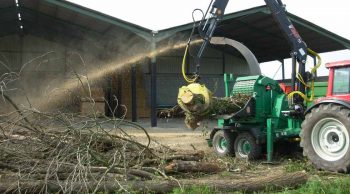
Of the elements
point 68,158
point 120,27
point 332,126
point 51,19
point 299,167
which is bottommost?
point 299,167

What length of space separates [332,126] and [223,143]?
11.2 ft

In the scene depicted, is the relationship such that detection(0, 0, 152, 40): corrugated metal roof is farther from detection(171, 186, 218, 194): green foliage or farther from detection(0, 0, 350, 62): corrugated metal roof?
detection(171, 186, 218, 194): green foliage

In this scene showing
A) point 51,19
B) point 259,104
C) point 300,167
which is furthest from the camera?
point 51,19

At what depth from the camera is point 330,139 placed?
8.44 metres

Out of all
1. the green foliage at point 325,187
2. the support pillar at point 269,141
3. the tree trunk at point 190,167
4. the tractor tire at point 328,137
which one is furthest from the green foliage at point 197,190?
the support pillar at point 269,141

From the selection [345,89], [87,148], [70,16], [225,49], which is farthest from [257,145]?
[225,49]

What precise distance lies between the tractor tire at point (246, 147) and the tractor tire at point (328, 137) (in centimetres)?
170

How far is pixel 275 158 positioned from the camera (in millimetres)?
10406

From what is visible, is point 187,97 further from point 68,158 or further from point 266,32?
point 266,32

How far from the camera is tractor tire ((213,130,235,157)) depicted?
10992mm

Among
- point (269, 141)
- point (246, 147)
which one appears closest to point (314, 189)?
point (269, 141)

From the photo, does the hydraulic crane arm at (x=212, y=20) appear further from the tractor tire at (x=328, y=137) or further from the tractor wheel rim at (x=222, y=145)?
the tractor tire at (x=328, y=137)

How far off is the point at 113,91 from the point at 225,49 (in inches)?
290

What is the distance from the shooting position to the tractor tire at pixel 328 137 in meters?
7.96
